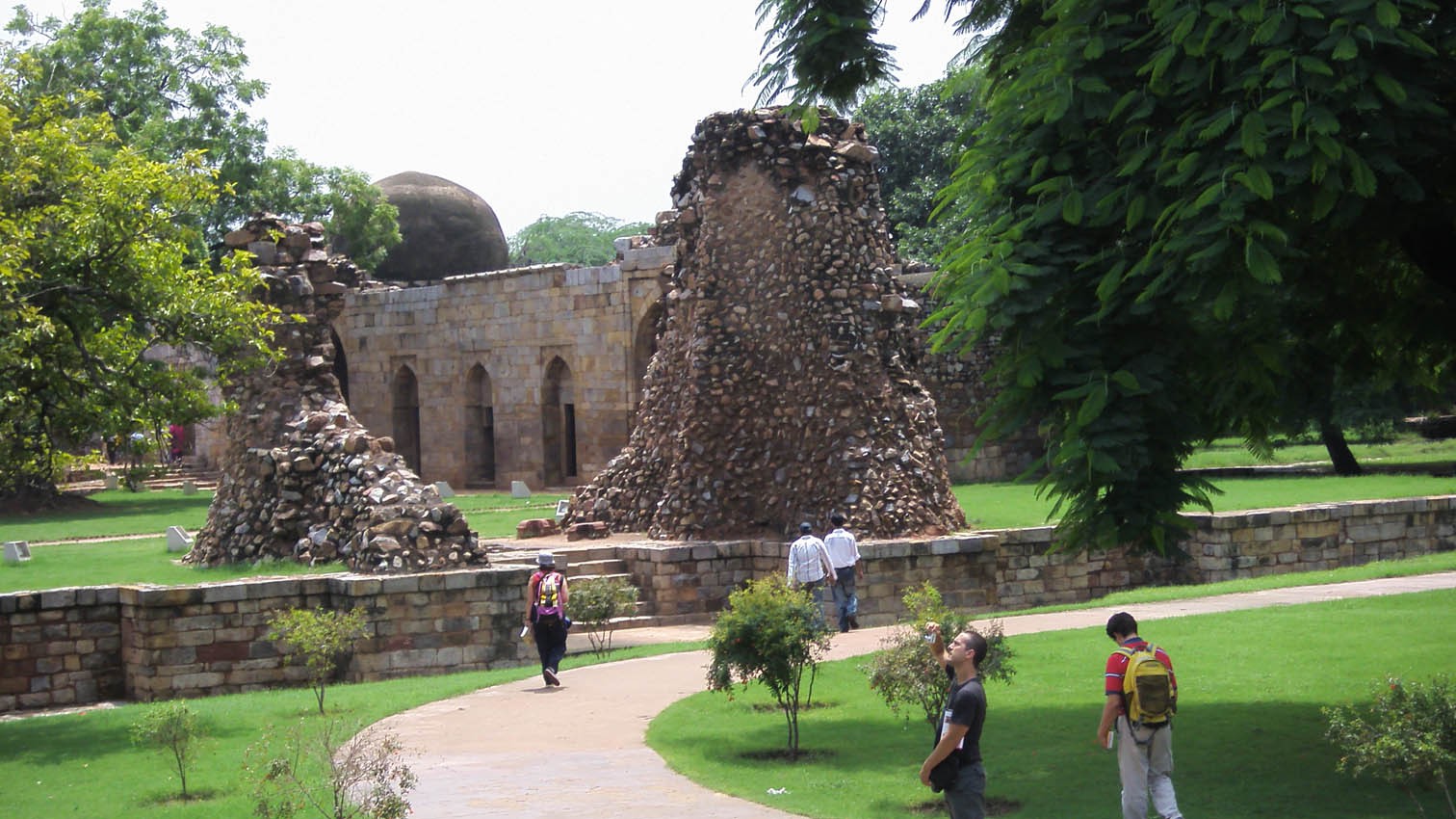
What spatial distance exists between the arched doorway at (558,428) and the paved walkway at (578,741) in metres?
17.5

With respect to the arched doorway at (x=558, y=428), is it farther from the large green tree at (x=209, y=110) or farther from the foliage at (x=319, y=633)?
the foliage at (x=319, y=633)

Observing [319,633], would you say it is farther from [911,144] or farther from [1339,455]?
[911,144]

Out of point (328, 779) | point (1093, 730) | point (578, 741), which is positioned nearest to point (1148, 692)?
point (1093, 730)

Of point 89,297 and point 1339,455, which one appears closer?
point 89,297

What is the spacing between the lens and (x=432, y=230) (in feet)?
141

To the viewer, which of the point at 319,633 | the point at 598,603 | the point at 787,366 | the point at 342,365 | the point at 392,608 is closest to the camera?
the point at 319,633

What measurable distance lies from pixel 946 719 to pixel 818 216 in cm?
1523

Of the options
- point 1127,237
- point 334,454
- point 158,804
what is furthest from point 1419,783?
point 334,454

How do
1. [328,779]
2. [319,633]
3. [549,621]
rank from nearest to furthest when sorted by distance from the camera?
[328,779], [319,633], [549,621]

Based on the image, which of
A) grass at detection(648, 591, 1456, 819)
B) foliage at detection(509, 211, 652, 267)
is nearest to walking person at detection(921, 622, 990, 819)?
grass at detection(648, 591, 1456, 819)

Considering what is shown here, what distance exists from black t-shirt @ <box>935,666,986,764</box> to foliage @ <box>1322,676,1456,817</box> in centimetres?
226

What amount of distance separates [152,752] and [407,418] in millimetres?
27441

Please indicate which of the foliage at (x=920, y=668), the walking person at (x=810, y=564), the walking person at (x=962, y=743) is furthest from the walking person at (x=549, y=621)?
the walking person at (x=962, y=743)

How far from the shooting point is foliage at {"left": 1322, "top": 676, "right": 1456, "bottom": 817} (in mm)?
7730
